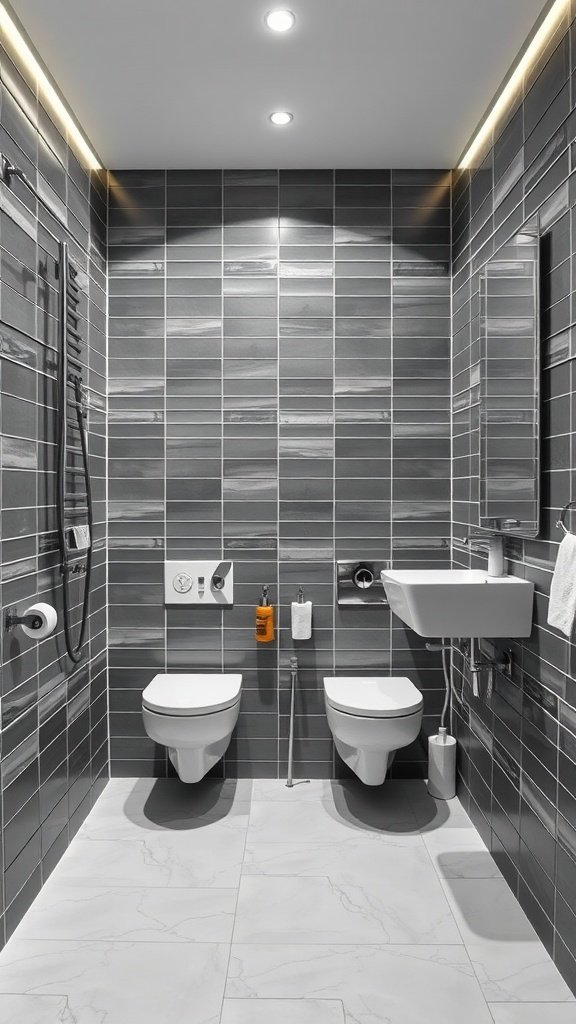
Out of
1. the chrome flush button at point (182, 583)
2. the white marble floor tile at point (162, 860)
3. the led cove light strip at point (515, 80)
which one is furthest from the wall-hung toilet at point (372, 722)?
the led cove light strip at point (515, 80)

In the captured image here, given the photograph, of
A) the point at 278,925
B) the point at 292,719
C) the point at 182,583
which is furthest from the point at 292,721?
the point at 278,925

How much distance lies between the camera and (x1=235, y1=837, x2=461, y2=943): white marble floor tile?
74.4 inches

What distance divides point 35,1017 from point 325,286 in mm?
2719

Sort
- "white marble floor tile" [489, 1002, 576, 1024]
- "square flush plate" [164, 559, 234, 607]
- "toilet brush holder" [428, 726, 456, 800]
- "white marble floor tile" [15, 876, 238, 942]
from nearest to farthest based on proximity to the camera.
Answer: "white marble floor tile" [489, 1002, 576, 1024]
"white marble floor tile" [15, 876, 238, 942]
"toilet brush holder" [428, 726, 456, 800]
"square flush plate" [164, 559, 234, 607]

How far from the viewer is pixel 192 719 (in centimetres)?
238

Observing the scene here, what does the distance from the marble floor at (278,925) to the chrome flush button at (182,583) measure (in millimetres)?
878

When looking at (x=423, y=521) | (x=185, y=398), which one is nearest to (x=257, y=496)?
(x=185, y=398)

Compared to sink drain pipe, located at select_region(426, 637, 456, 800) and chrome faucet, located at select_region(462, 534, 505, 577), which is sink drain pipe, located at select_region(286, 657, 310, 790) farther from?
chrome faucet, located at select_region(462, 534, 505, 577)

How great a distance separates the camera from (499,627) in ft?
6.61

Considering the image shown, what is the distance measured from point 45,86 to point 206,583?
6.44ft

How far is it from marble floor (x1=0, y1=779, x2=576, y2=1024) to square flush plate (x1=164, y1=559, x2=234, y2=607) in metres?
0.84

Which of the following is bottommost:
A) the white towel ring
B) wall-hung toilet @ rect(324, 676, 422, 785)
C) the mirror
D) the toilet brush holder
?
the toilet brush holder

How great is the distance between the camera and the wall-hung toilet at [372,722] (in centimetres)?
241

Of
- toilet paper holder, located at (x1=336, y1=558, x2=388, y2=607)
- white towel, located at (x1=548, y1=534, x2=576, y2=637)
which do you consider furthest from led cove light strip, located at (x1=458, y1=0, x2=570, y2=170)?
toilet paper holder, located at (x1=336, y1=558, x2=388, y2=607)
